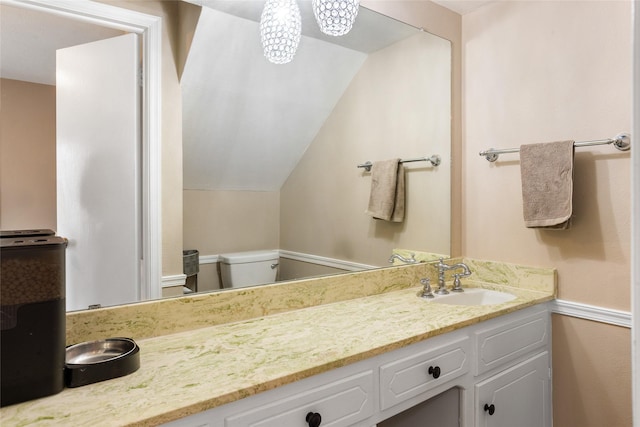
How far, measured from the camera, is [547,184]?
6.09 ft

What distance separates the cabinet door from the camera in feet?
5.32

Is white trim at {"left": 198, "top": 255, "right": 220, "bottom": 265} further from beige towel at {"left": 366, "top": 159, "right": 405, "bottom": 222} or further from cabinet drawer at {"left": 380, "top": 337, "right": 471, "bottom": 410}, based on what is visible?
beige towel at {"left": 366, "top": 159, "right": 405, "bottom": 222}

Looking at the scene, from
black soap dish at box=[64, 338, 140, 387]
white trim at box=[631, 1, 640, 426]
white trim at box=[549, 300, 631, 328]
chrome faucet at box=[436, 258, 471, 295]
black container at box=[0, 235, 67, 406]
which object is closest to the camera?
white trim at box=[631, 1, 640, 426]

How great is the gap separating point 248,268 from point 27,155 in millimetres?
783

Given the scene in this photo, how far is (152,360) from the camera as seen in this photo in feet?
3.73

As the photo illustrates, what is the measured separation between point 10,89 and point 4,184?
0.25 m

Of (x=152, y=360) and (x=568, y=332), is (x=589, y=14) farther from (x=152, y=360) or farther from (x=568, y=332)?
(x=152, y=360)

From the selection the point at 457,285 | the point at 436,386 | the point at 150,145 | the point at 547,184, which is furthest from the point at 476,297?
the point at 150,145

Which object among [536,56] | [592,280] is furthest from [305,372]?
[536,56]

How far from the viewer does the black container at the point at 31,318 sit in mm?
865

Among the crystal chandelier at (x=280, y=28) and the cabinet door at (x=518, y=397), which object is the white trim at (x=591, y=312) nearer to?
the cabinet door at (x=518, y=397)

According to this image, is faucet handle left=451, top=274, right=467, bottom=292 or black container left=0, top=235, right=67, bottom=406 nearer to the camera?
black container left=0, top=235, right=67, bottom=406

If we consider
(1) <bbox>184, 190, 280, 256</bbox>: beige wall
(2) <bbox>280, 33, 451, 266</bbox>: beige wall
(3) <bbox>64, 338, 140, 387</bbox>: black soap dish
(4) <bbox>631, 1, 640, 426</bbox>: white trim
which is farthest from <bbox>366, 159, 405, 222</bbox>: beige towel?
(4) <bbox>631, 1, 640, 426</bbox>: white trim

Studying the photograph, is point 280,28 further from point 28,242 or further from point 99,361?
point 99,361
